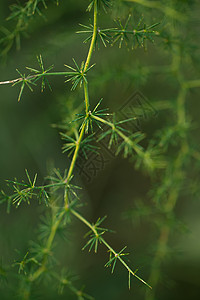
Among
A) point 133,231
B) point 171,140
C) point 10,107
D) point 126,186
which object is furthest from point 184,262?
point 10,107

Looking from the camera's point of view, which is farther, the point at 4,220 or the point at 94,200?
the point at 94,200

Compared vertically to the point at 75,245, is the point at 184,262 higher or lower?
lower

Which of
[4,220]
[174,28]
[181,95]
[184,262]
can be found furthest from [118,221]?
[174,28]

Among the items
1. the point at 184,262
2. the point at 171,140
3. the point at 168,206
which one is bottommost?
the point at 184,262

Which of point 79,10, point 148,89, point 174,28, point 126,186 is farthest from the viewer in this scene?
point 126,186

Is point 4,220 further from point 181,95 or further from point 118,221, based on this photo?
point 181,95

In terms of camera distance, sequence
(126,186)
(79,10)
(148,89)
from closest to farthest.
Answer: (79,10) → (148,89) → (126,186)
